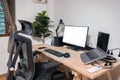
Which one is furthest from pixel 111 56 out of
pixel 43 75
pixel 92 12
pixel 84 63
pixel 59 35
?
pixel 59 35

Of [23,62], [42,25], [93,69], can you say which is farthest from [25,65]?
[42,25]

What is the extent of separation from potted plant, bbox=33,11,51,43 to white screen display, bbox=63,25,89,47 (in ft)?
2.11

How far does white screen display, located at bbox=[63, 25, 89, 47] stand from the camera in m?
2.41

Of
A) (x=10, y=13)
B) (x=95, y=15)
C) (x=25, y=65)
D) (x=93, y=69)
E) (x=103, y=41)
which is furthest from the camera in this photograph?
(x=10, y=13)

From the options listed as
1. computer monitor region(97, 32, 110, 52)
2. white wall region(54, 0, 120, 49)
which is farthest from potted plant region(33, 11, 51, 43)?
computer monitor region(97, 32, 110, 52)

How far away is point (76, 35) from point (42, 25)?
3.17ft

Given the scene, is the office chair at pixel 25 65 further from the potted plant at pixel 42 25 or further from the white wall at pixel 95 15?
the potted plant at pixel 42 25

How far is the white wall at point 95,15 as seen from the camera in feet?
7.12

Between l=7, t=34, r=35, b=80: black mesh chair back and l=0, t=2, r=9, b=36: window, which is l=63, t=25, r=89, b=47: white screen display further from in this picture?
l=0, t=2, r=9, b=36: window

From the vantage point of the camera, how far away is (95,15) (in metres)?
2.45

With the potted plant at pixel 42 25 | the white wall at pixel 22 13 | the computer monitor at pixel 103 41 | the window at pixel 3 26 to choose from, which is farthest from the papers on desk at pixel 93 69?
the window at pixel 3 26

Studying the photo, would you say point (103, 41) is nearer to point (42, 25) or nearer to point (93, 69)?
point (93, 69)

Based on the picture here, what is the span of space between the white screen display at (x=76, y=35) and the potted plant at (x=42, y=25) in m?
0.64

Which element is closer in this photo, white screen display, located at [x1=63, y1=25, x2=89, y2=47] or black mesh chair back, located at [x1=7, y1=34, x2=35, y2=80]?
black mesh chair back, located at [x1=7, y1=34, x2=35, y2=80]
